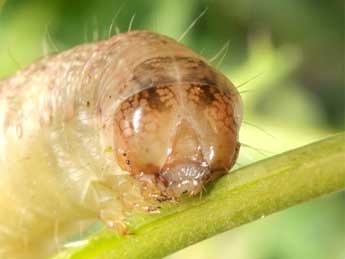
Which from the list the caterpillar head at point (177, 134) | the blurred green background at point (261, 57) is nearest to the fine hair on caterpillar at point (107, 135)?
the caterpillar head at point (177, 134)

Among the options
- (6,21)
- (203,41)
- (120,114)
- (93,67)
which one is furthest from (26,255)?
(203,41)

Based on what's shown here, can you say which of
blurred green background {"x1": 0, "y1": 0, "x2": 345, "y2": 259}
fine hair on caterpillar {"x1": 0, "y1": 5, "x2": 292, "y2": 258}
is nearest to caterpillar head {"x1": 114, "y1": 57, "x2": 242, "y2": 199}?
fine hair on caterpillar {"x1": 0, "y1": 5, "x2": 292, "y2": 258}

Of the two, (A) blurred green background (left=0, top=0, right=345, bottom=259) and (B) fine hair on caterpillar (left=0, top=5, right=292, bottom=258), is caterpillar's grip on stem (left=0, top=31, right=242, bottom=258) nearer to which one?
(B) fine hair on caterpillar (left=0, top=5, right=292, bottom=258)

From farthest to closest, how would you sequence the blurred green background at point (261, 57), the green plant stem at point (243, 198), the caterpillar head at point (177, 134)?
the blurred green background at point (261, 57)
the caterpillar head at point (177, 134)
the green plant stem at point (243, 198)

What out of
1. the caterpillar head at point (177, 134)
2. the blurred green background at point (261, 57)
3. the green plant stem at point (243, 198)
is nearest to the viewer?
the green plant stem at point (243, 198)

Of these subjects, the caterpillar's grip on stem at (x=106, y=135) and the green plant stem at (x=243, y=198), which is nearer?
the green plant stem at (x=243, y=198)

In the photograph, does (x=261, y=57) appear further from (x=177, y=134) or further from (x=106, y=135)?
(x=177, y=134)

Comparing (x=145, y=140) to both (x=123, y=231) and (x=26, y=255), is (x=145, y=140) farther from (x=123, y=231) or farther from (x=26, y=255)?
(x=26, y=255)

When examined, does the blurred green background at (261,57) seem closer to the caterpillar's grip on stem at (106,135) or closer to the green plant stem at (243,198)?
the caterpillar's grip on stem at (106,135)
